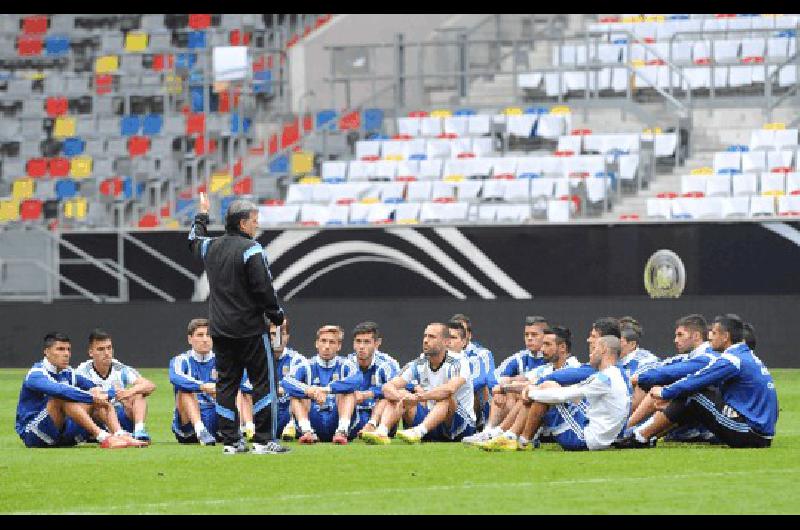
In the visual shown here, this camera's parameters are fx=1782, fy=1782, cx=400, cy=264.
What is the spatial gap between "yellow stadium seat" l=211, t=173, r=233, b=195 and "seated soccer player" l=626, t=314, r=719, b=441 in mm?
14880

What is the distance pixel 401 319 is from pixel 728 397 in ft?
35.0

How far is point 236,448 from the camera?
13.2 meters

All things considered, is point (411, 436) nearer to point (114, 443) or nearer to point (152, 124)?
point (114, 443)

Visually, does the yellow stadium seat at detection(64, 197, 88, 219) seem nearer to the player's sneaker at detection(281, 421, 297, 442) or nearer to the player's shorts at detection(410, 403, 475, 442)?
the player's sneaker at detection(281, 421, 297, 442)

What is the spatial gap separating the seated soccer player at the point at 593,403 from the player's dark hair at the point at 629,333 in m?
1.71

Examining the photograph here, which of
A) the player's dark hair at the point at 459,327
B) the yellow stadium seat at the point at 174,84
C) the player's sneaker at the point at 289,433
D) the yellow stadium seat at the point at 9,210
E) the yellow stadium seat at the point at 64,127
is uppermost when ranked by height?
the yellow stadium seat at the point at 174,84

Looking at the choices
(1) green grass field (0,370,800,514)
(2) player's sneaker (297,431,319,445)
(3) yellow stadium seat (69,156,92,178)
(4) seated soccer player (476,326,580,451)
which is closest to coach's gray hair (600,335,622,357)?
(4) seated soccer player (476,326,580,451)

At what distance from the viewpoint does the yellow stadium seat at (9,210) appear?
1205 inches

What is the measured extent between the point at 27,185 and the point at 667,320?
13898mm

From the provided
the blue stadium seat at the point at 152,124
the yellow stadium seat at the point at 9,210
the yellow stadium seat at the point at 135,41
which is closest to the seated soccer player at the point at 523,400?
the yellow stadium seat at the point at 9,210

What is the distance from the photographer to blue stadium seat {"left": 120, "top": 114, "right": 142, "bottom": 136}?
32219 mm

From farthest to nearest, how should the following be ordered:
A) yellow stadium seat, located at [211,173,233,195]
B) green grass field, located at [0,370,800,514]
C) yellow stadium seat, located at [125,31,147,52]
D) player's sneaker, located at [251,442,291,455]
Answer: yellow stadium seat, located at [125,31,147,52], yellow stadium seat, located at [211,173,233,195], player's sneaker, located at [251,442,291,455], green grass field, located at [0,370,800,514]

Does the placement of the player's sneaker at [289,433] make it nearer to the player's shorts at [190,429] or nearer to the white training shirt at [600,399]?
the player's shorts at [190,429]
